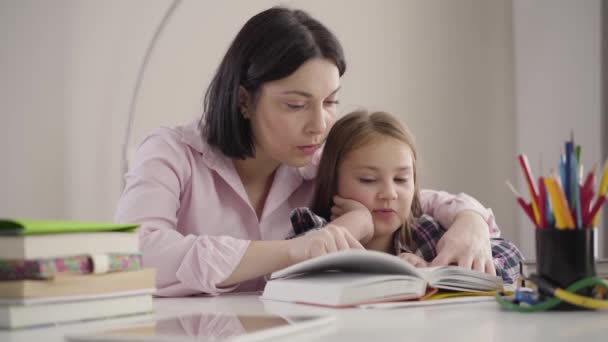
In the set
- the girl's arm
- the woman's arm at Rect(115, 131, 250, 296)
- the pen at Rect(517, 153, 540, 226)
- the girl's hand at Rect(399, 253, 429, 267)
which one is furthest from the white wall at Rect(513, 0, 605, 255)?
the pen at Rect(517, 153, 540, 226)

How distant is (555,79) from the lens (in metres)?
3.34

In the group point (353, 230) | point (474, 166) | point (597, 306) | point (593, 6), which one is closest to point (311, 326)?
point (597, 306)

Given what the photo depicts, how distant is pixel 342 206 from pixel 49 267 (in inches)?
34.5

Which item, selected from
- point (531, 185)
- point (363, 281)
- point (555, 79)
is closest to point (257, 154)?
point (363, 281)

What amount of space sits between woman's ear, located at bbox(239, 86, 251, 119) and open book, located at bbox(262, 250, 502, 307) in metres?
0.59

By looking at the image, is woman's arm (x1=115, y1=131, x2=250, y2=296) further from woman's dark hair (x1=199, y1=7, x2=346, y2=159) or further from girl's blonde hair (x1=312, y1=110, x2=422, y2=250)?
girl's blonde hair (x1=312, y1=110, x2=422, y2=250)

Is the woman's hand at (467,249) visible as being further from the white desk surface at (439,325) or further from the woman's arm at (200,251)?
the white desk surface at (439,325)

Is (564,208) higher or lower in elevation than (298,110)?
lower

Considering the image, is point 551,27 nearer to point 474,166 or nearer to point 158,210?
point 474,166

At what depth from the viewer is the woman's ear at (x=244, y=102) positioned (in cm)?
174

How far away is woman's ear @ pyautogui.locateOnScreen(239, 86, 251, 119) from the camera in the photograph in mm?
1742

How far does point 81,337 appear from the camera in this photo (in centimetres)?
78

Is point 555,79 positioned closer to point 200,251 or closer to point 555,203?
point 200,251

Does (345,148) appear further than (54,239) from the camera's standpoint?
Yes
